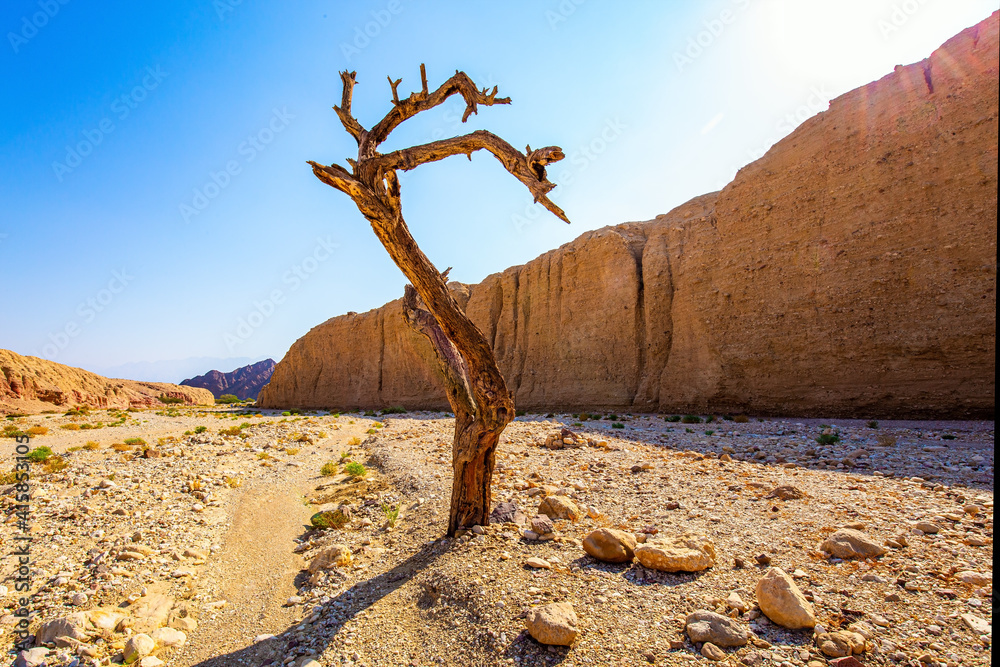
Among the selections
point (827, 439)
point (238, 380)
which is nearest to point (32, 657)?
point (827, 439)

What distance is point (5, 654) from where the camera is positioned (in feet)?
12.7

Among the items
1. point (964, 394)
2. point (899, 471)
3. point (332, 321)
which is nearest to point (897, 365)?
point (964, 394)

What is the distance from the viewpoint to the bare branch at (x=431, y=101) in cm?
527

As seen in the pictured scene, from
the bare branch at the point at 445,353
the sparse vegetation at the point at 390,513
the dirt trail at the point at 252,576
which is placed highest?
the bare branch at the point at 445,353

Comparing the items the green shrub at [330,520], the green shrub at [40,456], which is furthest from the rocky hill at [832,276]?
the green shrub at [40,456]

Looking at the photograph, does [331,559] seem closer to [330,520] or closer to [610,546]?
[330,520]

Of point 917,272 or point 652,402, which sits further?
point 652,402

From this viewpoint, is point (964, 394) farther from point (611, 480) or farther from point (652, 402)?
point (611, 480)

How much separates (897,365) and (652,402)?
9001 mm

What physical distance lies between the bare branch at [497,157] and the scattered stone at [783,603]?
11.0ft

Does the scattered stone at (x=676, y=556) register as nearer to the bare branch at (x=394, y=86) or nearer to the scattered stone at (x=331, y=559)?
the scattered stone at (x=331, y=559)

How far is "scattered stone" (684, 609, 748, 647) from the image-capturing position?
301 cm

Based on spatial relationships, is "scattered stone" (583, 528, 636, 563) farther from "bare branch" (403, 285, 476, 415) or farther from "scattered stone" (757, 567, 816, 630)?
"bare branch" (403, 285, 476, 415)

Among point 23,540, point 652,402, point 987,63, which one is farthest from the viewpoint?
point 652,402
